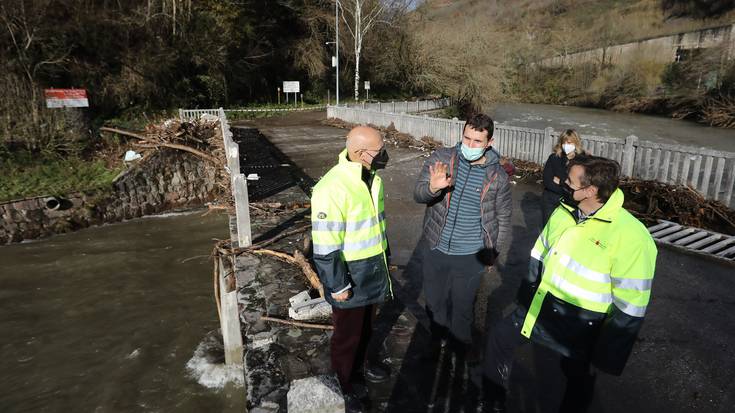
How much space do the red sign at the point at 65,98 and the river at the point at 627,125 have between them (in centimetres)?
1749

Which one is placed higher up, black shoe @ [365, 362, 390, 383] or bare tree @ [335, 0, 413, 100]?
bare tree @ [335, 0, 413, 100]

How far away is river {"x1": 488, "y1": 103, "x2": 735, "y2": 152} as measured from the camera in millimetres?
23578

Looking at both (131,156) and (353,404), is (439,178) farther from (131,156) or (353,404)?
(131,156)

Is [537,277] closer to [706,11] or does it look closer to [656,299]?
[656,299]

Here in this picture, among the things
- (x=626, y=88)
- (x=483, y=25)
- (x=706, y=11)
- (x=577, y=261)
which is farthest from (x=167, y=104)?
(x=706, y=11)

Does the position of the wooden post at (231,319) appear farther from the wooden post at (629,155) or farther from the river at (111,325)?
the wooden post at (629,155)

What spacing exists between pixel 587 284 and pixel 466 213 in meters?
1.06

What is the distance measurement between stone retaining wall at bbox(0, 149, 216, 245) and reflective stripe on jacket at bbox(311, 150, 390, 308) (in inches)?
464

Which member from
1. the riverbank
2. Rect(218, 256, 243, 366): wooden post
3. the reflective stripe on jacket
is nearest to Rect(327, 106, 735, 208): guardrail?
the reflective stripe on jacket

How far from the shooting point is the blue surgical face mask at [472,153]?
3211 mm

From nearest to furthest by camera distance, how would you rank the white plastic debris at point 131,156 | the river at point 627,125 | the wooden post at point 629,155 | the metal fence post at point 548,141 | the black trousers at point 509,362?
the black trousers at point 509,362, the wooden post at point 629,155, the metal fence post at point 548,141, the white plastic debris at point 131,156, the river at point 627,125

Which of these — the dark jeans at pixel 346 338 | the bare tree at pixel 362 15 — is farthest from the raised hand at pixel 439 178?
the bare tree at pixel 362 15

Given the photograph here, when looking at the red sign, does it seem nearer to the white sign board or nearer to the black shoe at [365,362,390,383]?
the white sign board

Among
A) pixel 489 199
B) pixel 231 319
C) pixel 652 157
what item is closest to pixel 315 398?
pixel 489 199
